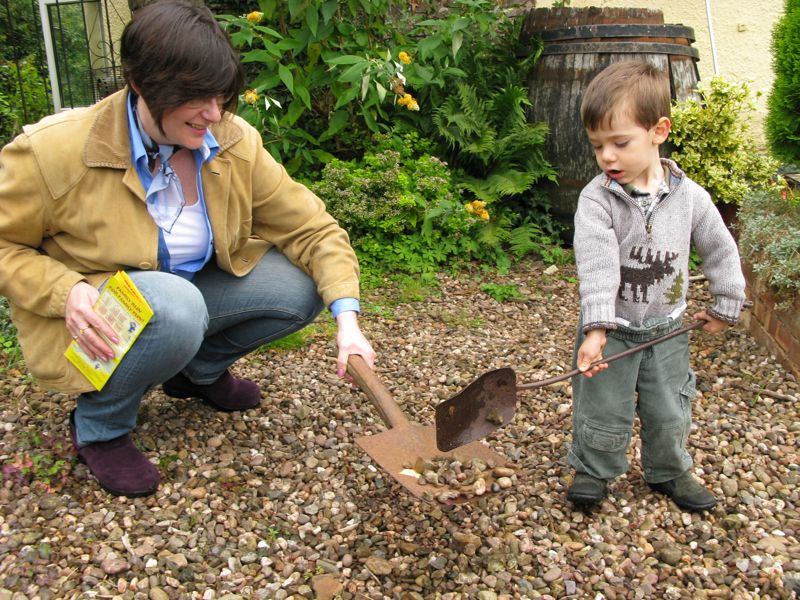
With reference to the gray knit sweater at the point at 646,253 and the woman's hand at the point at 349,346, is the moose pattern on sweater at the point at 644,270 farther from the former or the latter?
the woman's hand at the point at 349,346

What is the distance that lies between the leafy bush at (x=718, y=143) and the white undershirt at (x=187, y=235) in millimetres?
2868

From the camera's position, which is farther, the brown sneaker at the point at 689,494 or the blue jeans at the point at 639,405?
the brown sneaker at the point at 689,494

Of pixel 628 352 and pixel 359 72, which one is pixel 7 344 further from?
pixel 628 352

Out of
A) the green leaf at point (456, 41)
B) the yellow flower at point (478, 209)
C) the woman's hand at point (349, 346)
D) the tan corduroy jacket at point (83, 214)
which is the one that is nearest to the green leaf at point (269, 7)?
the green leaf at point (456, 41)

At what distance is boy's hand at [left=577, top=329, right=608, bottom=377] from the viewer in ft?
6.23

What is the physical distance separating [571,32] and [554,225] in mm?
1078

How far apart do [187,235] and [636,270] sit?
4.11ft

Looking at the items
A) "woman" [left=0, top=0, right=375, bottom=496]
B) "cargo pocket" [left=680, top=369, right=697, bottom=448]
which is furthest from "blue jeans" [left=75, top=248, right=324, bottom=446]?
"cargo pocket" [left=680, top=369, right=697, bottom=448]

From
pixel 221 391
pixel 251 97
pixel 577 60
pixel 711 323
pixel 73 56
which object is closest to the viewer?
pixel 711 323

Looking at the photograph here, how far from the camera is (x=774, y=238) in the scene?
3.19 metres

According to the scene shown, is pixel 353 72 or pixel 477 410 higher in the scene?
pixel 353 72

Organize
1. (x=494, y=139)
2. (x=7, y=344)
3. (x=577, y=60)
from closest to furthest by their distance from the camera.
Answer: (x=7, y=344) < (x=577, y=60) < (x=494, y=139)

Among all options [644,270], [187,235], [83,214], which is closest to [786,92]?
[644,270]

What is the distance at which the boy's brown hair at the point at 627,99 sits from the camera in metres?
1.90
